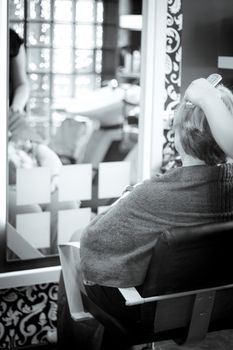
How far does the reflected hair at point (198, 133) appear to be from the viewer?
1.89 m

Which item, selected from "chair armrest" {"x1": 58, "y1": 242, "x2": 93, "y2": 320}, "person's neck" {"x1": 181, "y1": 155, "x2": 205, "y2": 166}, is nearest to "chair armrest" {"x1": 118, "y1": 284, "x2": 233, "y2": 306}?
"chair armrest" {"x1": 58, "y1": 242, "x2": 93, "y2": 320}

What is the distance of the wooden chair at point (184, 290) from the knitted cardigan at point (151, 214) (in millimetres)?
85

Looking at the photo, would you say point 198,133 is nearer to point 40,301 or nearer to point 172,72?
point 172,72

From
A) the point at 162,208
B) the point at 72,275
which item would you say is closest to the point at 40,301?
the point at 72,275

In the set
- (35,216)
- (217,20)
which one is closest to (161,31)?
(217,20)

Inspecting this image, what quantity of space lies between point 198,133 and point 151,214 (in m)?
0.30

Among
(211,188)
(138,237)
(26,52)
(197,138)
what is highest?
(26,52)

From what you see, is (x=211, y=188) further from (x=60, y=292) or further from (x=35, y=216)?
(x=35, y=216)

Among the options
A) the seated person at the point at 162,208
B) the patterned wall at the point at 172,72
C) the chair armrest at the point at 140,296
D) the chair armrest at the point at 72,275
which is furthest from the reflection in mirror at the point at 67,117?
the chair armrest at the point at 140,296

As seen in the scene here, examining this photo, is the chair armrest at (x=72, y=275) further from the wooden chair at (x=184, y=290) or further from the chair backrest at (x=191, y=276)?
the chair backrest at (x=191, y=276)

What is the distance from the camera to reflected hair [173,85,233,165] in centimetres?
189

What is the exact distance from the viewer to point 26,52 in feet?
8.29

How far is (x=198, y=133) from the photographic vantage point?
190 cm

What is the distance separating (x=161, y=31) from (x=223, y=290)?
1.30 m
